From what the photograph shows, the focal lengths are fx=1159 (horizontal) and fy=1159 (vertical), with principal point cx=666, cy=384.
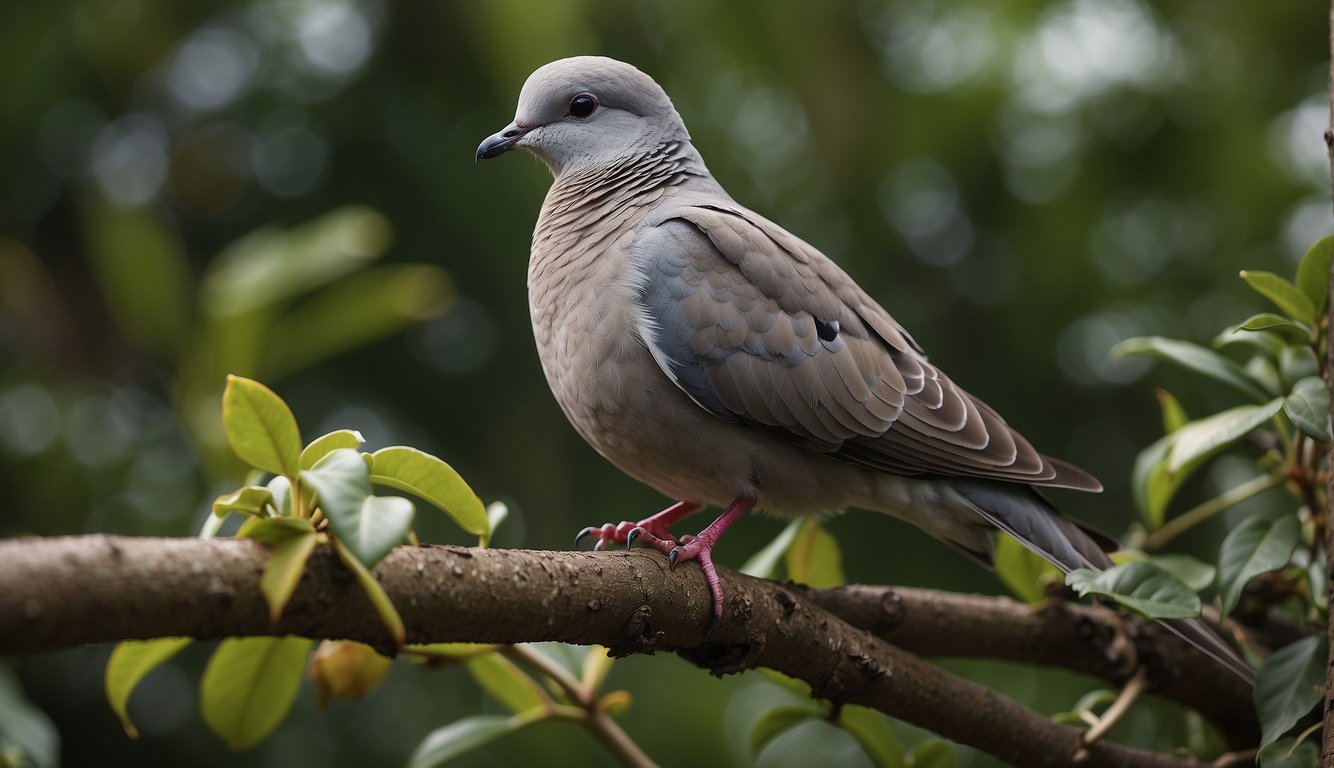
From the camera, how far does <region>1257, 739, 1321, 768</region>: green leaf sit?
1.69m

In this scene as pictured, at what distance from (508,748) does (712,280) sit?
1.77 m

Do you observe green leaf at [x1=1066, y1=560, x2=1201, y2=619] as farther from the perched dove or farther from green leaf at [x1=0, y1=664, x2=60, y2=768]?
green leaf at [x1=0, y1=664, x2=60, y2=768]

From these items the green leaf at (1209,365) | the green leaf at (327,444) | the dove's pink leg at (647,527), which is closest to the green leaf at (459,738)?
the dove's pink leg at (647,527)

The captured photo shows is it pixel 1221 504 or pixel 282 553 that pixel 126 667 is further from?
pixel 1221 504

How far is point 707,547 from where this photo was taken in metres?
2.00

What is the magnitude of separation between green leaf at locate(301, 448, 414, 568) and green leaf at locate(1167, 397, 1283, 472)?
1265 millimetres

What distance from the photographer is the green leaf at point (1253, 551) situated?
69.2 inches

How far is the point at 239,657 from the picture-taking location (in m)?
1.71

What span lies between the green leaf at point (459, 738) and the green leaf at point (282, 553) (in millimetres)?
883

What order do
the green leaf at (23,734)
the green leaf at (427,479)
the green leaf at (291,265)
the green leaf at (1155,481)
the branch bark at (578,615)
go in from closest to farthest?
the branch bark at (578,615), the green leaf at (427,479), the green leaf at (23,734), the green leaf at (1155,481), the green leaf at (291,265)

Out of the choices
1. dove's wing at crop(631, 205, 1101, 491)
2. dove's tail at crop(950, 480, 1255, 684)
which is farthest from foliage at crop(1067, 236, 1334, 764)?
dove's wing at crop(631, 205, 1101, 491)

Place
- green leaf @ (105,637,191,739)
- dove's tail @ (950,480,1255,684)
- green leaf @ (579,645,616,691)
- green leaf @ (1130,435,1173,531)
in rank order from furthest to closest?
dove's tail @ (950,480,1255,684), green leaf @ (1130,435,1173,531), green leaf @ (579,645,616,691), green leaf @ (105,637,191,739)

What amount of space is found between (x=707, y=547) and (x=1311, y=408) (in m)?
0.95

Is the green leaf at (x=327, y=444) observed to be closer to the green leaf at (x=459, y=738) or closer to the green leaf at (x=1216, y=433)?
the green leaf at (x=459, y=738)
